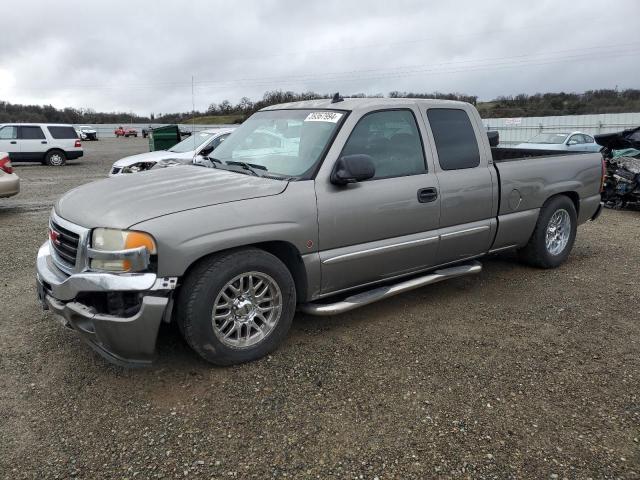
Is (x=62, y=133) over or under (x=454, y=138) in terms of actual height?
over

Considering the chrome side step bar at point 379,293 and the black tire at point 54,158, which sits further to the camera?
the black tire at point 54,158

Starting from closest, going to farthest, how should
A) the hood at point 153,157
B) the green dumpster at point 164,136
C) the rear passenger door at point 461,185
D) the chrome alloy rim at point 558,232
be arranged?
the rear passenger door at point 461,185 → the chrome alloy rim at point 558,232 → the hood at point 153,157 → the green dumpster at point 164,136

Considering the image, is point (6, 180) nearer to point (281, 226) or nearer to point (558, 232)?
point (281, 226)

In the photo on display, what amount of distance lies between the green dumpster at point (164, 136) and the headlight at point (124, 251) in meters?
17.7

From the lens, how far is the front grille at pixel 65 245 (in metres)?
3.21

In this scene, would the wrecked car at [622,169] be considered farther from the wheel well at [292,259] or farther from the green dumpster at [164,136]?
the green dumpster at [164,136]

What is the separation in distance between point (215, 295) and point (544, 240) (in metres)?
3.86

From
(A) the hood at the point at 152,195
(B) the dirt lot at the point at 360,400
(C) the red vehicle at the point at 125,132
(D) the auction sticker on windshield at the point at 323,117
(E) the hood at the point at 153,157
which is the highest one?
(C) the red vehicle at the point at 125,132

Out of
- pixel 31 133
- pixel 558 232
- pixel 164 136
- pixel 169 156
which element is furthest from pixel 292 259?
pixel 31 133

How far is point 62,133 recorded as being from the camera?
2069 centimetres

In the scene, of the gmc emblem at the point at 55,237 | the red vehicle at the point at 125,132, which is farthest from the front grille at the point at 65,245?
the red vehicle at the point at 125,132

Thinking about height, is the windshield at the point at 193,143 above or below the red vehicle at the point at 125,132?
below

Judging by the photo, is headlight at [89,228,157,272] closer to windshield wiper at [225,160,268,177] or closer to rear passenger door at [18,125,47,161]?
windshield wiper at [225,160,268,177]

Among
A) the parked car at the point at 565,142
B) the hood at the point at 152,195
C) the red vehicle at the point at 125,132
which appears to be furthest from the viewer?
the red vehicle at the point at 125,132
